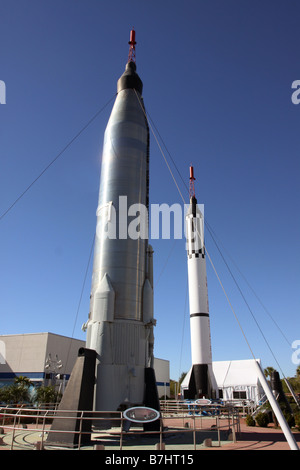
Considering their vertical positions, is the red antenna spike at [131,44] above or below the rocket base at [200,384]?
above

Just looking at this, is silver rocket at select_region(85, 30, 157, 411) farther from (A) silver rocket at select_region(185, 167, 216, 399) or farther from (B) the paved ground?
(A) silver rocket at select_region(185, 167, 216, 399)

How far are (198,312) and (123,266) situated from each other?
1841 centimetres

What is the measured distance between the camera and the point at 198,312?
99.1 ft

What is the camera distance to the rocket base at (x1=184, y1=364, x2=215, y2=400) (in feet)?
92.5

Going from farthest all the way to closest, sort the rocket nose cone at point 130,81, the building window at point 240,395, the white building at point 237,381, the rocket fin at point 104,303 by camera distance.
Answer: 1. the building window at point 240,395
2. the white building at point 237,381
3. the rocket nose cone at point 130,81
4. the rocket fin at point 104,303

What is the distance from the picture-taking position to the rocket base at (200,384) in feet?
92.5

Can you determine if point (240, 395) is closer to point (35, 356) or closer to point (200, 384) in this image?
point (200, 384)

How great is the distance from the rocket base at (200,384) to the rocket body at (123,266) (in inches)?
654

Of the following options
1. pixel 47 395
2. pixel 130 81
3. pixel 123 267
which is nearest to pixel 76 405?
pixel 123 267

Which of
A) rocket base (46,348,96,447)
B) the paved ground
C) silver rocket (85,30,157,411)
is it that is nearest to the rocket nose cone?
silver rocket (85,30,157,411)

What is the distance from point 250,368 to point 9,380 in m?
24.5

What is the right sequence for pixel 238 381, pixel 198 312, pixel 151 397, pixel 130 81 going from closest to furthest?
1. pixel 151 397
2. pixel 130 81
3. pixel 198 312
4. pixel 238 381

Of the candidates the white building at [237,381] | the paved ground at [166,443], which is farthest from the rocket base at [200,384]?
the paved ground at [166,443]

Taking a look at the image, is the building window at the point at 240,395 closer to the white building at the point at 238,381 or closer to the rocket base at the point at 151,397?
the white building at the point at 238,381
